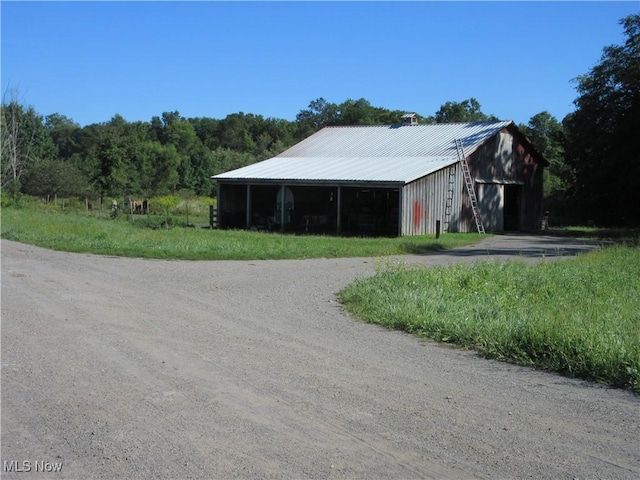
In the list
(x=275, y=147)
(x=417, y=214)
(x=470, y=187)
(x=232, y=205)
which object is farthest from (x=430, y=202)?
(x=275, y=147)

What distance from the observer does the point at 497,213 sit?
38.4m

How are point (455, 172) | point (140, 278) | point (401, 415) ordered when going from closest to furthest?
point (401, 415) < point (140, 278) < point (455, 172)

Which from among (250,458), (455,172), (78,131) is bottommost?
(250,458)

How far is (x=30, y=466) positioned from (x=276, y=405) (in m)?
2.16

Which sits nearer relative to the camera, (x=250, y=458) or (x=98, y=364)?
(x=250, y=458)

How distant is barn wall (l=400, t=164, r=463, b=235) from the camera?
106 feet

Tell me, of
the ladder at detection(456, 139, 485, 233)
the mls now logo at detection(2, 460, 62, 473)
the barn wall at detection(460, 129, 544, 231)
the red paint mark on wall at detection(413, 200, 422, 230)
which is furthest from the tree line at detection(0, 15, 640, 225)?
the mls now logo at detection(2, 460, 62, 473)

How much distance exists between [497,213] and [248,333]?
30.7 meters

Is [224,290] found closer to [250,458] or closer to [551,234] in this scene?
[250,458]

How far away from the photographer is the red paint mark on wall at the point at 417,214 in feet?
107

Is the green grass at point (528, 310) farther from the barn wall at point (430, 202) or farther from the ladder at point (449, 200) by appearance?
the ladder at point (449, 200)

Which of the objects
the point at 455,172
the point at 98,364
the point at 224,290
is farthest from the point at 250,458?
the point at 455,172

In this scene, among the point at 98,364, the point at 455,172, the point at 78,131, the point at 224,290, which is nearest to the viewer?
the point at 98,364

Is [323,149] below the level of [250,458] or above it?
above
